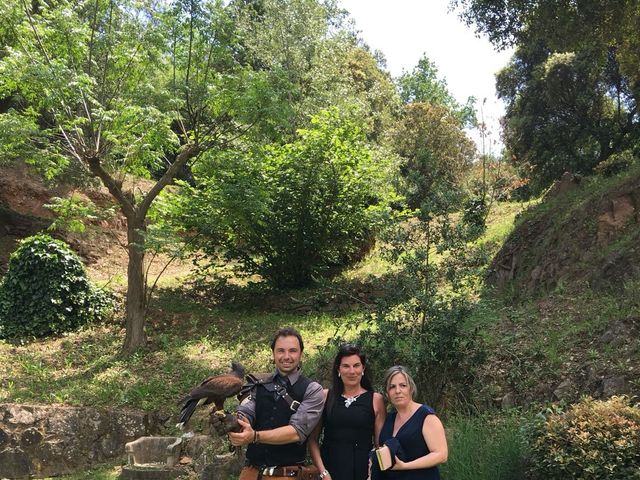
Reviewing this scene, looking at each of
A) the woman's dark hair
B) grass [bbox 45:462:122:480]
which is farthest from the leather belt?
grass [bbox 45:462:122:480]

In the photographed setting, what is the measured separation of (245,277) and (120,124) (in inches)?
209

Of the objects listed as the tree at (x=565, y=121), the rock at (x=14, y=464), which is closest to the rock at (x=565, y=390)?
the rock at (x=14, y=464)

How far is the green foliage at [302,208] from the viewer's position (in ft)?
40.2

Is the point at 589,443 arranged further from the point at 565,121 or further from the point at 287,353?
the point at 565,121

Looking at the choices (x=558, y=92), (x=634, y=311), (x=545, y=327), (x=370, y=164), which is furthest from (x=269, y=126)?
(x=558, y=92)

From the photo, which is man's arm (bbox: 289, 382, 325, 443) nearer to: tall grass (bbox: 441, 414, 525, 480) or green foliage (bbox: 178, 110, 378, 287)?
tall grass (bbox: 441, 414, 525, 480)

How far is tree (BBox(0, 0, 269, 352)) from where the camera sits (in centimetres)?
956

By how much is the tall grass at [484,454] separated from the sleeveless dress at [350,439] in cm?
120

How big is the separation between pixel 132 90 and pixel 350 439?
9.23 metres

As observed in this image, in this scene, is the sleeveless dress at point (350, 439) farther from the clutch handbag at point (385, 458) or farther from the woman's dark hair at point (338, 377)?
the clutch handbag at point (385, 458)

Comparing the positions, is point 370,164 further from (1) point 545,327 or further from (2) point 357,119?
(1) point 545,327

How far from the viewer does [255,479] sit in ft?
10.2

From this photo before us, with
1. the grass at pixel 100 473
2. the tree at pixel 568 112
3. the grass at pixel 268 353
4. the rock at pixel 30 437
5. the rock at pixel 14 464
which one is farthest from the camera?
the tree at pixel 568 112

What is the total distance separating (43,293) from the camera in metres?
10.9
